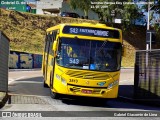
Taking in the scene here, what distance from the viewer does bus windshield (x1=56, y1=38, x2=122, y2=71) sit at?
14.6 m

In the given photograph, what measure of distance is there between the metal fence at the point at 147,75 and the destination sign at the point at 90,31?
2.42 m

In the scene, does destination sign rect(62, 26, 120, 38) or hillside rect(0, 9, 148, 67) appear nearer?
destination sign rect(62, 26, 120, 38)

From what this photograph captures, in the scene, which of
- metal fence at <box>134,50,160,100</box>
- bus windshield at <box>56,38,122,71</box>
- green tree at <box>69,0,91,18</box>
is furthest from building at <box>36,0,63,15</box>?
bus windshield at <box>56,38,122,71</box>

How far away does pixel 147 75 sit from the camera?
57.5ft

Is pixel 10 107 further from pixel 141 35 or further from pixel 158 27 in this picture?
pixel 141 35

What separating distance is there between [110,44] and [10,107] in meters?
4.74

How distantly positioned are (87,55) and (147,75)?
400 cm

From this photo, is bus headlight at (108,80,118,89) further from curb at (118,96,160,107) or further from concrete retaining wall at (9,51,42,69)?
concrete retaining wall at (9,51,42,69)

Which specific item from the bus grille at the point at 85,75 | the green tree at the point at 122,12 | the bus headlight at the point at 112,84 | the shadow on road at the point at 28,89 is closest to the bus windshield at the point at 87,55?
the bus grille at the point at 85,75

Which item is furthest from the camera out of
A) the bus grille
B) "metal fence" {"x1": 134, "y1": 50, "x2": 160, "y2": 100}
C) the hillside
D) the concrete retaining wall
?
the hillside

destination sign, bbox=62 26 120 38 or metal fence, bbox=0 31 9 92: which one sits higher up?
destination sign, bbox=62 26 120 38

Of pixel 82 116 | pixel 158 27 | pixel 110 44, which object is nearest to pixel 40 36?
pixel 158 27

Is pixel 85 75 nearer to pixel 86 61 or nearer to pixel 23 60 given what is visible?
pixel 86 61

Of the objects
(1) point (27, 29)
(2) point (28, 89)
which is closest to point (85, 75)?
(2) point (28, 89)
